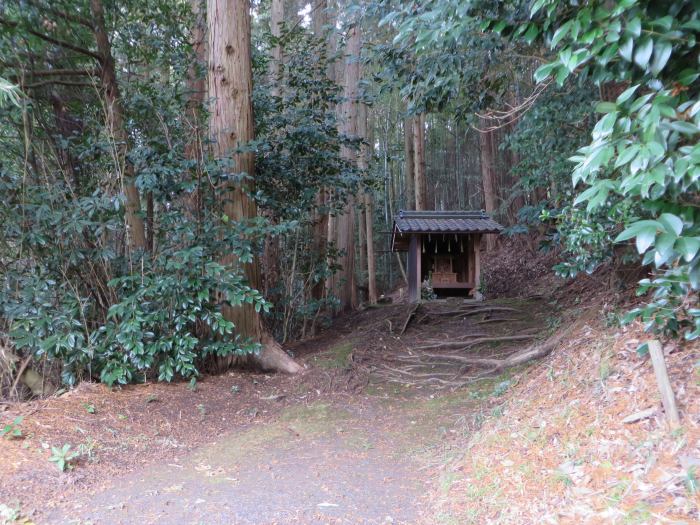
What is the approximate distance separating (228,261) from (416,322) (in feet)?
13.1

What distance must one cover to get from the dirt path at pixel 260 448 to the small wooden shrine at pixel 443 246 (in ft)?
13.4

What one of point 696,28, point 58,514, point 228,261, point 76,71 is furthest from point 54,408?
point 696,28

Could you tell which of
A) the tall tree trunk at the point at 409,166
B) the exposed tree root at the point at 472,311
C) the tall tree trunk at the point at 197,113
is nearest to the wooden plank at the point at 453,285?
the exposed tree root at the point at 472,311

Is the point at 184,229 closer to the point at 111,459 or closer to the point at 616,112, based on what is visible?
the point at 111,459

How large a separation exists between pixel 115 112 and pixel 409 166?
705 inches

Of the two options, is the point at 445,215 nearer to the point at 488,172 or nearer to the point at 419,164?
the point at 488,172

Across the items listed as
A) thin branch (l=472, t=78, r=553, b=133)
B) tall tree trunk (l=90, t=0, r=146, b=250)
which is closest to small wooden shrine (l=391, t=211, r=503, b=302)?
thin branch (l=472, t=78, r=553, b=133)

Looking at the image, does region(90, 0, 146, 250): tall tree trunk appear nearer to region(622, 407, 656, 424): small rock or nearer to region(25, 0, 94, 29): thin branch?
region(25, 0, 94, 29): thin branch

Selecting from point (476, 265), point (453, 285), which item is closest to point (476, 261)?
point (476, 265)

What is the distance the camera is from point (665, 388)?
2906mm

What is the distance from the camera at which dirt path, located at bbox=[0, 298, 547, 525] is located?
3404mm

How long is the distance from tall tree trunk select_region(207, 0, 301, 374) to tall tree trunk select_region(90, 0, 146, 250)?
1.08 metres

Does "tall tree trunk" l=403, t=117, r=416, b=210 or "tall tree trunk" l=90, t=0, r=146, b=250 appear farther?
"tall tree trunk" l=403, t=117, r=416, b=210

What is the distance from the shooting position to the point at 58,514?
325 centimetres
